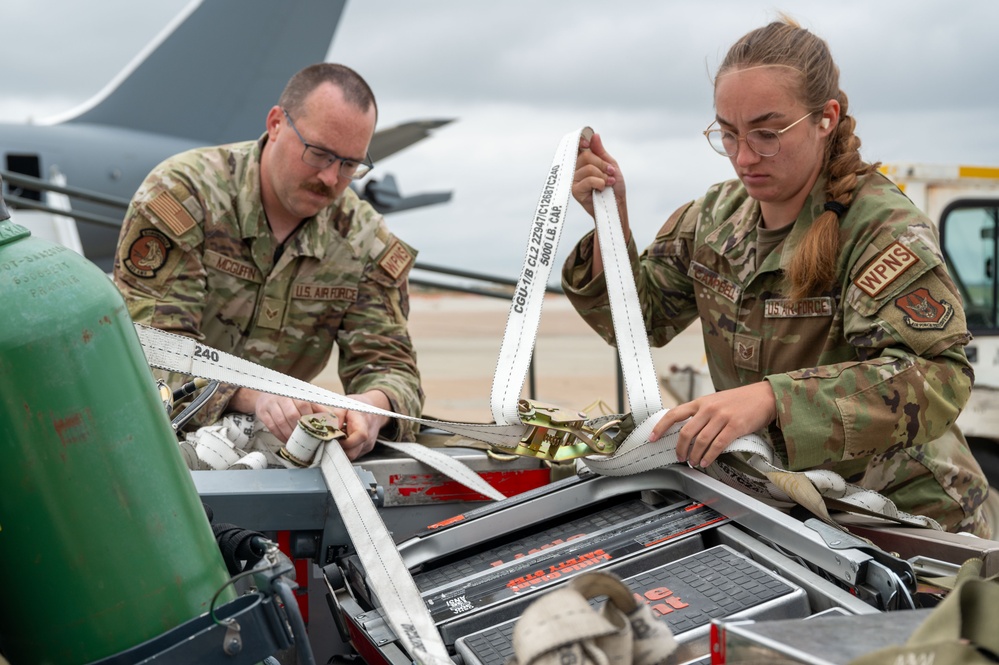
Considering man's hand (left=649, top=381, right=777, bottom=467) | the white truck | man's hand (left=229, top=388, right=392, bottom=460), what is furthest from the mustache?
the white truck

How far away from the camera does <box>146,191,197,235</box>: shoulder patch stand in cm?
272

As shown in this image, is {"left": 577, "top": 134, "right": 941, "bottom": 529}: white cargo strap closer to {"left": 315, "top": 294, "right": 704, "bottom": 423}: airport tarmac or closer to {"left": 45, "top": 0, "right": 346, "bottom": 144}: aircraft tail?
{"left": 315, "top": 294, "right": 704, "bottom": 423}: airport tarmac

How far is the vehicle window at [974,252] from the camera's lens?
532 centimetres

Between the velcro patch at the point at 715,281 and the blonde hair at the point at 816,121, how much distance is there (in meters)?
0.18

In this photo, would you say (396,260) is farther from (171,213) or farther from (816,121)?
(816,121)

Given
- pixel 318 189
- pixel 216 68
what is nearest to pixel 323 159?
pixel 318 189

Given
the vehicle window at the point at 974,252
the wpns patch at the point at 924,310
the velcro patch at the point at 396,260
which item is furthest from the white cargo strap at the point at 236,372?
the vehicle window at the point at 974,252

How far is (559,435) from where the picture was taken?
1854mm

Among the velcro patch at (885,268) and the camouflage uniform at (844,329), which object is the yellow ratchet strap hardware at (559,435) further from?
the velcro patch at (885,268)

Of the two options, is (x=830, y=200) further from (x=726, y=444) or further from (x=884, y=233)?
(x=726, y=444)

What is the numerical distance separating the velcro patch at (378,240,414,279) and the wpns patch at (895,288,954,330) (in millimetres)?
1562

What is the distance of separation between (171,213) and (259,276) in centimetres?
30

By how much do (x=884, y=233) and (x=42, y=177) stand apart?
1257 cm

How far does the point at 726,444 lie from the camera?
1.73 metres
